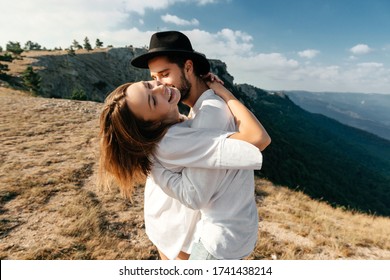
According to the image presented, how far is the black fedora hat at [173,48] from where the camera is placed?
91.0 inches

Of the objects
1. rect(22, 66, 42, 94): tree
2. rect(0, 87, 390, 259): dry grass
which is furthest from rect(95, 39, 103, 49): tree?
rect(0, 87, 390, 259): dry grass

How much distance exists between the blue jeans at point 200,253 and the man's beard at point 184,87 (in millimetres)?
1184

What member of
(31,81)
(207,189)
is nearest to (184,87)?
(207,189)

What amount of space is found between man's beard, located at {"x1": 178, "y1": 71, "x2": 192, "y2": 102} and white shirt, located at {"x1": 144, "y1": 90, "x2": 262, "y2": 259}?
22cm

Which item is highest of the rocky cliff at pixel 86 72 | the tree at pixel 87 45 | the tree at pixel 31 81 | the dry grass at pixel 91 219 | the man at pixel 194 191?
the tree at pixel 87 45

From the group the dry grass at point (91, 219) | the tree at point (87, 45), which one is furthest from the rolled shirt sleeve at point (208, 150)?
the tree at point (87, 45)

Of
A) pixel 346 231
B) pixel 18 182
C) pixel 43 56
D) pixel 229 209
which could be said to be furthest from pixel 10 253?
pixel 43 56

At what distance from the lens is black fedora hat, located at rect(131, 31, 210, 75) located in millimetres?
2312

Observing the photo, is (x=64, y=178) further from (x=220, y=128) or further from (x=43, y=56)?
(x=43, y=56)

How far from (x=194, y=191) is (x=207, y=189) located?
0.29ft

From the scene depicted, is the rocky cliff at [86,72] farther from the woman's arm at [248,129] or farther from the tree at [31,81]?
the woman's arm at [248,129]

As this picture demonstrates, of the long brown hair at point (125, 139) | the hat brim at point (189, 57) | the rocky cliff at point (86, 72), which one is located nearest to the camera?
the long brown hair at point (125, 139)
